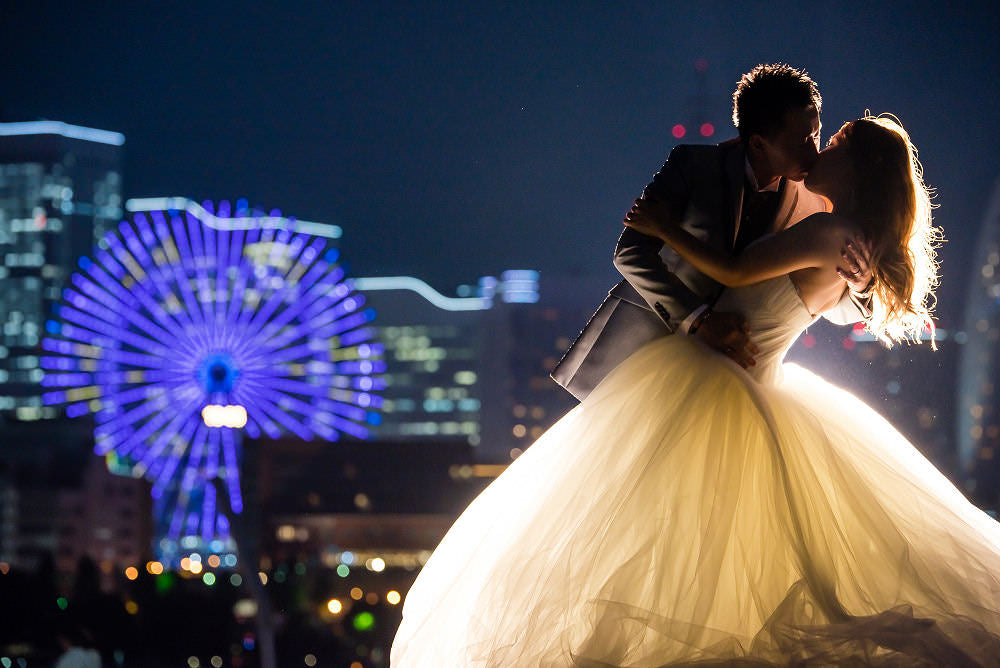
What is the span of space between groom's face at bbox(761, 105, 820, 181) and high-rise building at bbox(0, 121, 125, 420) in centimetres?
5379

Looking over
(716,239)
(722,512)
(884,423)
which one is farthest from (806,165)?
(722,512)

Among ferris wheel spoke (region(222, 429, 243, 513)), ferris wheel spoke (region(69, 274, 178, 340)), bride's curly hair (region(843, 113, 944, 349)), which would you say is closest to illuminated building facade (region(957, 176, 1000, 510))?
ferris wheel spoke (region(222, 429, 243, 513))

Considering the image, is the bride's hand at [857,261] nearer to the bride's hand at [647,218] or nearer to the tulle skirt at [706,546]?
the tulle skirt at [706,546]

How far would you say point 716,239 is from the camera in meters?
2.46

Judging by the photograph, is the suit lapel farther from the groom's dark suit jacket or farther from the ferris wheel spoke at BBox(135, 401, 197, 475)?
the ferris wheel spoke at BBox(135, 401, 197, 475)

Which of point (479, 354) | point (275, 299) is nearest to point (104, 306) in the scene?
point (275, 299)

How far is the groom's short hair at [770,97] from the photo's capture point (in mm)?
2422

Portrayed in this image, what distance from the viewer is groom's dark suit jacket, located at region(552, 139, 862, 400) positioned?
2.47m

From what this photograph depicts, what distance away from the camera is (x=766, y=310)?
246cm

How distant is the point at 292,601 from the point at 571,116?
2989cm

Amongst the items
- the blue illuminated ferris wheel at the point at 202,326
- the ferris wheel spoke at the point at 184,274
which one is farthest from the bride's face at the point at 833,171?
the ferris wheel spoke at the point at 184,274

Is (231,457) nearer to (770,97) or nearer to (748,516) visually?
(770,97)

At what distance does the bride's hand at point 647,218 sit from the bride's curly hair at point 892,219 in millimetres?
405

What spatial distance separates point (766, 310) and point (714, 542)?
614 mm
